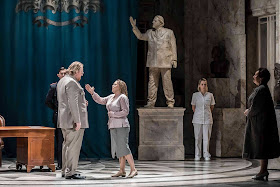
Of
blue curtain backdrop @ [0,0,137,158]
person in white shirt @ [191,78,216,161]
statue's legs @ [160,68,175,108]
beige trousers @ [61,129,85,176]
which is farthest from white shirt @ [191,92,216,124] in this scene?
beige trousers @ [61,129,85,176]

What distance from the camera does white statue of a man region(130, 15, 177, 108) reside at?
11297 millimetres

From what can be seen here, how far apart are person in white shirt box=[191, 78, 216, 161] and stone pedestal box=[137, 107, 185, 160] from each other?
34cm

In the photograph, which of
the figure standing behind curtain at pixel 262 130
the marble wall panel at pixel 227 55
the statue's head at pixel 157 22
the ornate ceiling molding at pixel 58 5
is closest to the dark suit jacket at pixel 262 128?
the figure standing behind curtain at pixel 262 130

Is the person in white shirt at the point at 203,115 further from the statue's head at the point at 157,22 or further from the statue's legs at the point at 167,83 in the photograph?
the statue's head at the point at 157,22

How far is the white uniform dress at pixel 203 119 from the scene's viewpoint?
1150 centimetres

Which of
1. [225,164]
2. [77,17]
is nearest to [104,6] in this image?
[77,17]

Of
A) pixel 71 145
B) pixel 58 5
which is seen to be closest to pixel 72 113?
pixel 71 145

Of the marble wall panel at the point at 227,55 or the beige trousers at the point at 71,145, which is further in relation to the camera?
the marble wall panel at the point at 227,55

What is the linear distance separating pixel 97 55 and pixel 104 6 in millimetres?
950

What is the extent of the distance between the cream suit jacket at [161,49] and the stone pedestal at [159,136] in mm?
835

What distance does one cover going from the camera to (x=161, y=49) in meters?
11.3

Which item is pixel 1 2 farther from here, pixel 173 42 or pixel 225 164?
pixel 225 164

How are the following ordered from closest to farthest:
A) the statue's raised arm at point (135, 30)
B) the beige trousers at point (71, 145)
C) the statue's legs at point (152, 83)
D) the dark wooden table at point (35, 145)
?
the beige trousers at point (71, 145) < the dark wooden table at point (35, 145) < the statue's raised arm at point (135, 30) < the statue's legs at point (152, 83)

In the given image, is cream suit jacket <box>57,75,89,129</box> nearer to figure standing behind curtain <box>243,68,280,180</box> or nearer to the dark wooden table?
the dark wooden table
